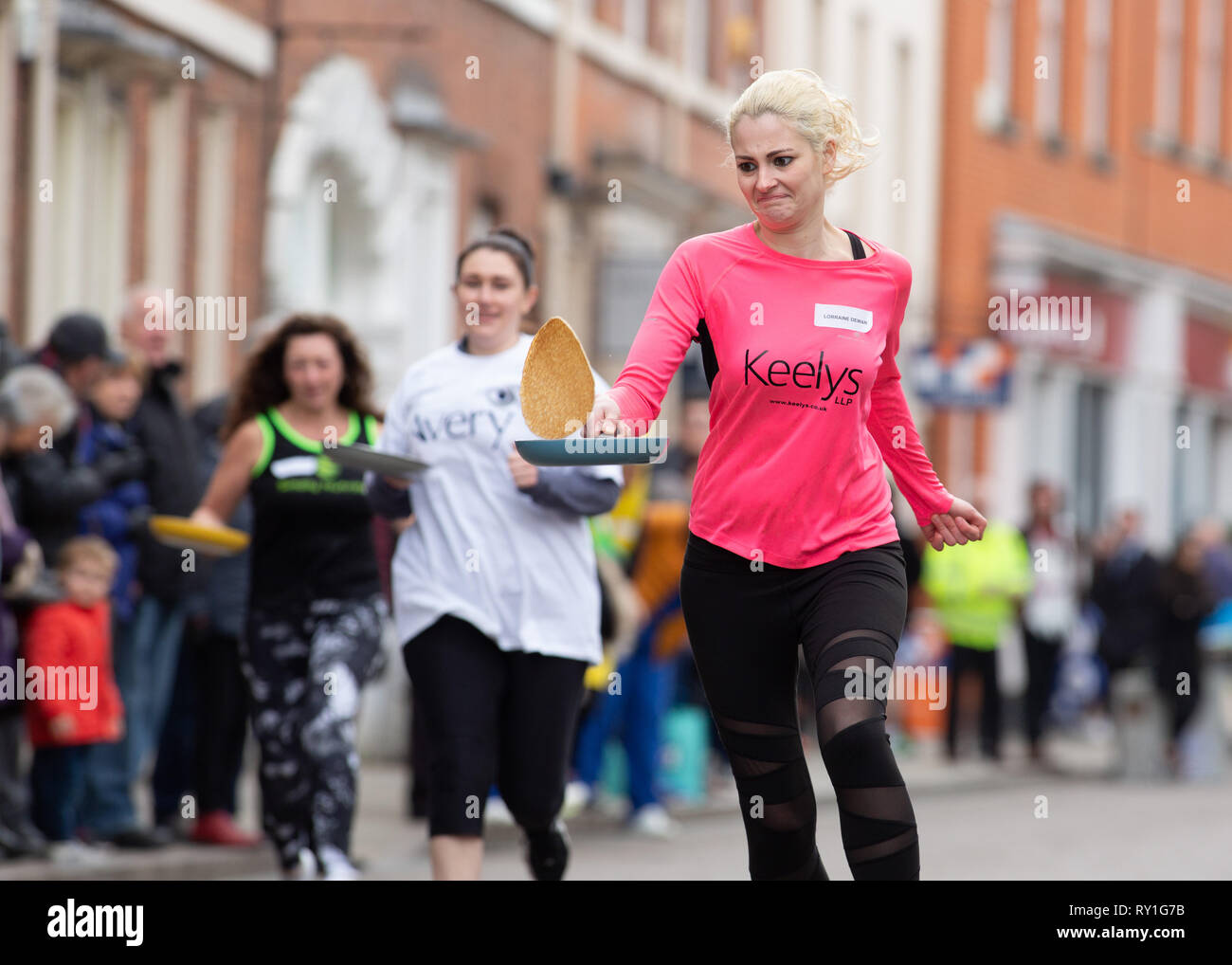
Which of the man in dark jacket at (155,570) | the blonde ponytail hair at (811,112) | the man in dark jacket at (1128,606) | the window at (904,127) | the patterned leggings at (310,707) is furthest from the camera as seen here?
the window at (904,127)

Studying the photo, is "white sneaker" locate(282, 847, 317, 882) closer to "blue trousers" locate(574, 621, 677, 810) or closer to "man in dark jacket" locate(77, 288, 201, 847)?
"man in dark jacket" locate(77, 288, 201, 847)

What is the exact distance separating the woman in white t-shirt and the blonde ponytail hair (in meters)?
1.75

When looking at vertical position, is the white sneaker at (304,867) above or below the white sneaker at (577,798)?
above

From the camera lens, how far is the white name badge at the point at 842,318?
561 centimetres

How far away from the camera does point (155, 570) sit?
435 inches

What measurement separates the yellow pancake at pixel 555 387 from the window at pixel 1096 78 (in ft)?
103

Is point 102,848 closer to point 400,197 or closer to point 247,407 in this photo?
point 247,407

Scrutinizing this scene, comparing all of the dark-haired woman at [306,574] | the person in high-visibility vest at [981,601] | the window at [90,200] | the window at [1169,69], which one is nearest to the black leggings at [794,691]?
the dark-haired woman at [306,574]

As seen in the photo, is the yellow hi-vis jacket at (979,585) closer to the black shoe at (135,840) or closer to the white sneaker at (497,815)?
the white sneaker at (497,815)

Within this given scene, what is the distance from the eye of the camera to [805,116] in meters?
5.52

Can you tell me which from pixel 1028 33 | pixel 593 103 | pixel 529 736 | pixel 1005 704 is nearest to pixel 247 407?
pixel 529 736

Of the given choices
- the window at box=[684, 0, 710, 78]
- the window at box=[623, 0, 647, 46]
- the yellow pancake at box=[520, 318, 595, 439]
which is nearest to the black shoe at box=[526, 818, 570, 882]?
the yellow pancake at box=[520, 318, 595, 439]

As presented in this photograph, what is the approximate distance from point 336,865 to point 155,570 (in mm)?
3099
